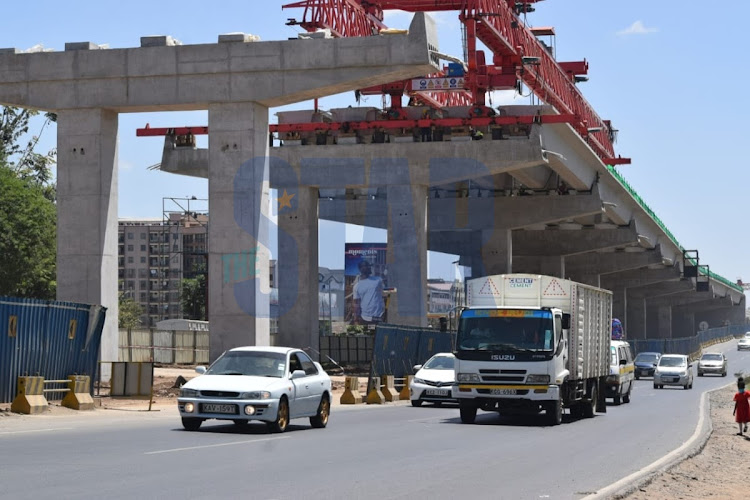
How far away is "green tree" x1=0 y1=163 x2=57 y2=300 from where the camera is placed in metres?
73.0

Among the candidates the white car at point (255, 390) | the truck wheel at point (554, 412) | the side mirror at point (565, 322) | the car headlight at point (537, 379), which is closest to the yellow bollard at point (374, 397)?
the truck wheel at point (554, 412)

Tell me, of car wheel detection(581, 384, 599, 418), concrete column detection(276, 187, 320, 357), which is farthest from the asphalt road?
concrete column detection(276, 187, 320, 357)

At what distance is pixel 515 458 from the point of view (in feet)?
55.1

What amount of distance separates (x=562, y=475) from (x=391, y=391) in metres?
24.5

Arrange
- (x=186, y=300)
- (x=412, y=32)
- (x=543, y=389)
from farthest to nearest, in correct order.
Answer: (x=186, y=300) → (x=412, y=32) → (x=543, y=389)

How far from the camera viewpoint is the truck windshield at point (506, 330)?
24266 mm

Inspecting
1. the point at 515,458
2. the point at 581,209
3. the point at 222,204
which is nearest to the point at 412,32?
the point at 222,204

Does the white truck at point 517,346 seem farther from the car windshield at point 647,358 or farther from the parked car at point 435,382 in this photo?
the car windshield at point 647,358

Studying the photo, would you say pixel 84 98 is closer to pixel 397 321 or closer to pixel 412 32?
pixel 412 32

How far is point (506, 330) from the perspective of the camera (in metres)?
24.5

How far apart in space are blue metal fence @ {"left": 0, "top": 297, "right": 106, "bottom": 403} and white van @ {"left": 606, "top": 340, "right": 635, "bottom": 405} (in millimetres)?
15000

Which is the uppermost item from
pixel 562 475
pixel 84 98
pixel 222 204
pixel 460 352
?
pixel 84 98

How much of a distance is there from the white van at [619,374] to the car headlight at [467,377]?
1208cm

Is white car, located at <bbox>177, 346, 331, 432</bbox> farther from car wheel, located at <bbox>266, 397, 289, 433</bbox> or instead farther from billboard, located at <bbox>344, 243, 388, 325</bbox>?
billboard, located at <bbox>344, 243, 388, 325</bbox>
